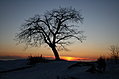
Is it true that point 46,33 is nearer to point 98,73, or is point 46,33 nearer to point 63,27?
point 63,27

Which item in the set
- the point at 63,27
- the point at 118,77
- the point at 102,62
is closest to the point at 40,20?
the point at 63,27

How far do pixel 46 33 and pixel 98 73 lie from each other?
12.3 m

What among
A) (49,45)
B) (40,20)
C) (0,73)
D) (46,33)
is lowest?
(0,73)

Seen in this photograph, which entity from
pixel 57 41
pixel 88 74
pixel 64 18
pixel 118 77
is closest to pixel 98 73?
pixel 88 74

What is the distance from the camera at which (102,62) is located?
20.5 ft

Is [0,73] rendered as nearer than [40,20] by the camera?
Yes

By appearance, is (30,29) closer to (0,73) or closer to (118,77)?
(0,73)

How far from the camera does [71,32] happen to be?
57.6 ft

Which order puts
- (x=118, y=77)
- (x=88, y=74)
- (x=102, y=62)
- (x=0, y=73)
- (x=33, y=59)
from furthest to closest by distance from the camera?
(x=33, y=59) → (x=0, y=73) → (x=102, y=62) → (x=88, y=74) → (x=118, y=77)

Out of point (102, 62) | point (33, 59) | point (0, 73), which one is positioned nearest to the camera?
point (102, 62)

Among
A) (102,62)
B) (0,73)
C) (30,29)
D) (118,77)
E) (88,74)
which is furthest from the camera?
(30,29)

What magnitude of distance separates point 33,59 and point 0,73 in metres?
5.41

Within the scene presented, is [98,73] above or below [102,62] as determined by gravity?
below

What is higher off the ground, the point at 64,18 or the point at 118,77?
the point at 64,18
